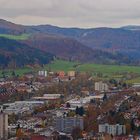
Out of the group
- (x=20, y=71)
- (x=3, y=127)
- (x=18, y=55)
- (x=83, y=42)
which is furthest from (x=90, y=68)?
(x=83, y=42)

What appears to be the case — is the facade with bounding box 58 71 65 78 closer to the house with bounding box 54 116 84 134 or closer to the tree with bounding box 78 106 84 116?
the tree with bounding box 78 106 84 116

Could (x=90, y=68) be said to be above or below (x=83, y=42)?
below

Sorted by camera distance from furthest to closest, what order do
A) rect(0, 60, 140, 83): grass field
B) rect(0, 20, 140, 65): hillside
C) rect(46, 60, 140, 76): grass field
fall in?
rect(0, 20, 140, 65): hillside < rect(46, 60, 140, 76): grass field < rect(0, 60, 140, 83): grass field

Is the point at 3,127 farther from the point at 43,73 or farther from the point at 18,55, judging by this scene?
the point at 18,55

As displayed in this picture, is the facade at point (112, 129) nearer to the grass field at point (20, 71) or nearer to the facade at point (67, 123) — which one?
the facade at point (67, 123)

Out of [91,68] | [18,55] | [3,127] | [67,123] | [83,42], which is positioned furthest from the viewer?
[83,42]

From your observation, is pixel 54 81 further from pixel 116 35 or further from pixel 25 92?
pixel 116 35

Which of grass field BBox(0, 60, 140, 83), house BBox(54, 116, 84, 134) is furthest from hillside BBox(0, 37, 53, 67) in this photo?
house BBox(54, 116, 84, 134)
